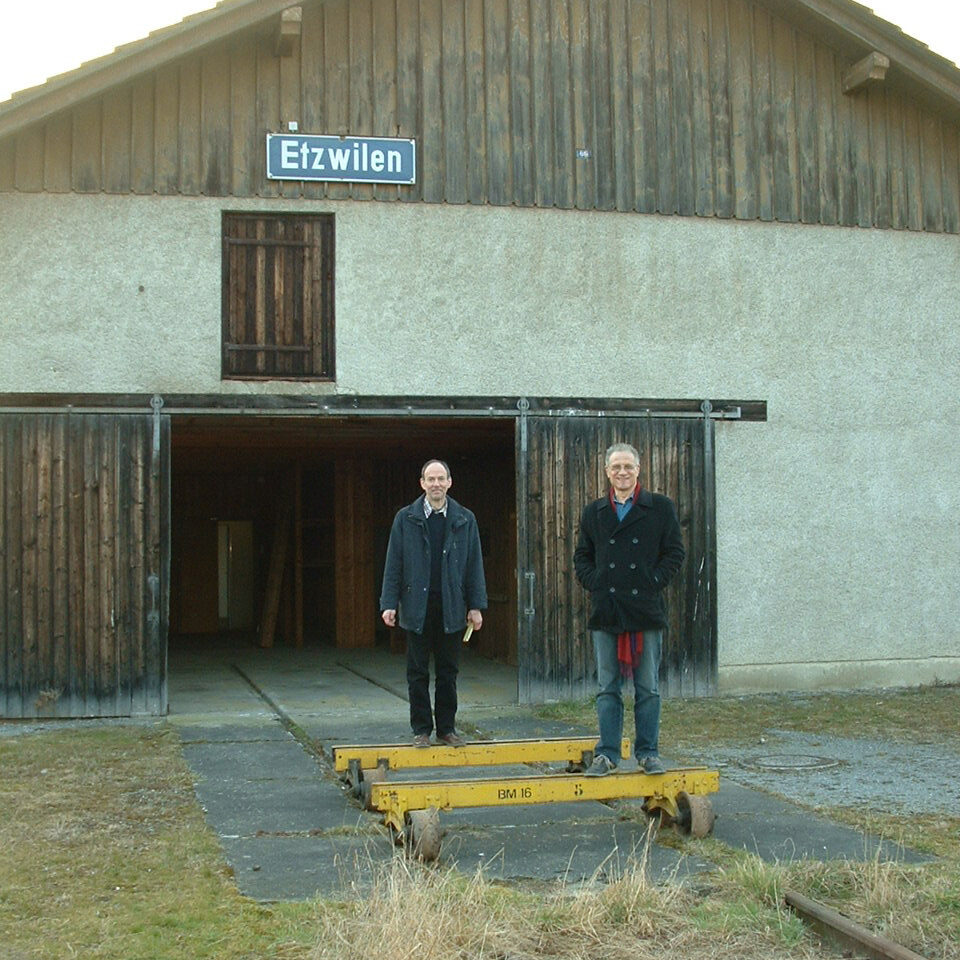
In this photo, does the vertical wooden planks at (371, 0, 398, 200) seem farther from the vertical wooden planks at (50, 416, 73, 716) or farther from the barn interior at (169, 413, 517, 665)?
the vertical wooden planks at (50, 416, 73, 716)

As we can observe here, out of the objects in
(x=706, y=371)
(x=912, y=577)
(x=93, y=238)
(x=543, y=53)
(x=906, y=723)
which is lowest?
(x=906, y=723)

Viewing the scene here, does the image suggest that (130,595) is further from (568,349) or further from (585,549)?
(585,549)

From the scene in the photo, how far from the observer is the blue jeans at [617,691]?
7535 millimetres

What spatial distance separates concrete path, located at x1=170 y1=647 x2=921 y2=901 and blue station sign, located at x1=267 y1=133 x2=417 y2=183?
4.61 m

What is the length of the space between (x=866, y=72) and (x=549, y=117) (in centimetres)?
297

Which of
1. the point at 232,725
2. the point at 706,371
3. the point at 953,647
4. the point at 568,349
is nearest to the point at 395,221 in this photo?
the point at 568,349

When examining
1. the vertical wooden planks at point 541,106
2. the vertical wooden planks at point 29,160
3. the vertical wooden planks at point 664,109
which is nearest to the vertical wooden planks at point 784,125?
the vertical wooden planks at point 664,109

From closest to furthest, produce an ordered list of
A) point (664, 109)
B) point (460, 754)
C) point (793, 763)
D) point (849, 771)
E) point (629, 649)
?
point (629, 649) → point (460, 754) → point (849, 771) → point (793, 763) → point (664, 109)

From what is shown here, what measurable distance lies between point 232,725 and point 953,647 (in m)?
6.95

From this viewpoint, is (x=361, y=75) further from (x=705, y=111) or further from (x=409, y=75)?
(x=705, y=111)

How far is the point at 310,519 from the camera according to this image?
68.4 feet

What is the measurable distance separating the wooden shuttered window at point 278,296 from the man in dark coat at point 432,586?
3627 millimetres

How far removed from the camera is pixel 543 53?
12.9 meters

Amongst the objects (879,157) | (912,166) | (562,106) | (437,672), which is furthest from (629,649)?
(912,166)
